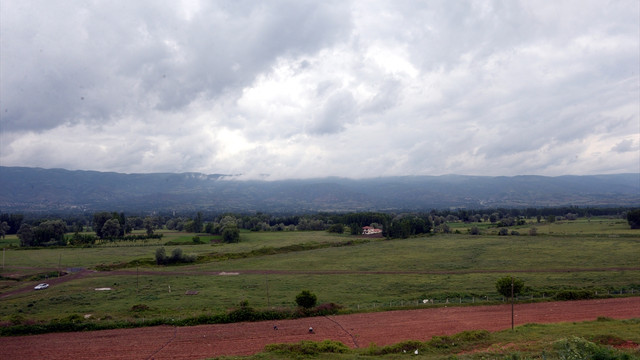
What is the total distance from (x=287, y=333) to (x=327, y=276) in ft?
75.6

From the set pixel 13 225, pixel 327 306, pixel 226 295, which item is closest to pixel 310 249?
pixel 226 295

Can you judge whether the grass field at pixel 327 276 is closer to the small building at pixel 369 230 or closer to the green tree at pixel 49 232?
the green tree at pixel 49 232

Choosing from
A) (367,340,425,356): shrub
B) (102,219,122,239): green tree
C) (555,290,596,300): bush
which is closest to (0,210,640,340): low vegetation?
(555,290,596,300): bush

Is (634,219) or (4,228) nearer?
(634,219)

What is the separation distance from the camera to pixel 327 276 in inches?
2023

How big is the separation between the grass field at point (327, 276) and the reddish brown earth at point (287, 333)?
3.86m

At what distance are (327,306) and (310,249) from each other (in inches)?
2049

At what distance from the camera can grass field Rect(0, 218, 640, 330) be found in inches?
1495

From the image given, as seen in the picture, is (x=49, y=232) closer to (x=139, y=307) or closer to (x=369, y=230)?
(x=139, y=307)

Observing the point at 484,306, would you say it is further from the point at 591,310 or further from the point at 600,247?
the point at 600,247

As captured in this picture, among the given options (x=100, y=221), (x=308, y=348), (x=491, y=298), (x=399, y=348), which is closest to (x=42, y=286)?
(x=308, y=348)

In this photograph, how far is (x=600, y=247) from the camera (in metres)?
67.4

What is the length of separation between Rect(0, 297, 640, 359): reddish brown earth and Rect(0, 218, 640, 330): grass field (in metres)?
3.86

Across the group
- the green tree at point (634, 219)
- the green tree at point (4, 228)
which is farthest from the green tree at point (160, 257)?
the green tree at point (634, 219)
